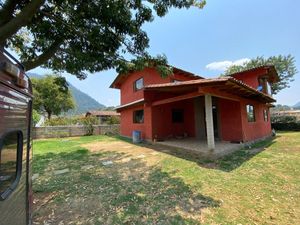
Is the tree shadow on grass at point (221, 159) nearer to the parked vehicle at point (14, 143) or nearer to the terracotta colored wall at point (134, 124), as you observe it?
the terracotta colored wall at point (134, 124)

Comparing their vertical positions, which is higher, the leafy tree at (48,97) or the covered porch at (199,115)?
the leafy tree at (48,97)

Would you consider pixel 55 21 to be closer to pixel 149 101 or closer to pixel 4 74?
pixel 4 74

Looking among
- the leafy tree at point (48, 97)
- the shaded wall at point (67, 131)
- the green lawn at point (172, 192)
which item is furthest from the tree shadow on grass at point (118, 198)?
the leafy tree at point (48, 97)

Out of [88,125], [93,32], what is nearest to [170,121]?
[93,32]

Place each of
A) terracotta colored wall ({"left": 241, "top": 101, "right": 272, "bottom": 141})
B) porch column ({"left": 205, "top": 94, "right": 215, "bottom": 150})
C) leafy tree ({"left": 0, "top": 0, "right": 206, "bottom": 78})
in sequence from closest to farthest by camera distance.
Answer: leafy tree ({"left": 0, "top": 0, "right": 206, "bottom": 78}) → porch column ({"left": 205, "top": 94, "right": 215, "bottom": 150}) → terracotta colored wall ({"left": 241, "top": 101, "right": 272, "bottom": 141})

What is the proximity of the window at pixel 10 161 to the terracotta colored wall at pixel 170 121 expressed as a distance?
33.7 ft

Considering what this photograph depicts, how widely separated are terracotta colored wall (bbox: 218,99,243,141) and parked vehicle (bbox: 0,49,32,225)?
1028cm

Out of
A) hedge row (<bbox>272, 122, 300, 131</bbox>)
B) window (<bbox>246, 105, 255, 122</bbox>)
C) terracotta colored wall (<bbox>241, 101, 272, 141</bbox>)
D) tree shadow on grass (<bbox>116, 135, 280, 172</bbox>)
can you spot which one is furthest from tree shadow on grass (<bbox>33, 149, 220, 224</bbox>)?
hedge row (<bbox>272, 122, 300, 131</bbox>)

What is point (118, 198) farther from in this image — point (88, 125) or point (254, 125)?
point (88, 125)

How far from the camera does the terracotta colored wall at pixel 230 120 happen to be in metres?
10.4

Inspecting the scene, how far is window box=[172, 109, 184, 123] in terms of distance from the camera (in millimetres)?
13369

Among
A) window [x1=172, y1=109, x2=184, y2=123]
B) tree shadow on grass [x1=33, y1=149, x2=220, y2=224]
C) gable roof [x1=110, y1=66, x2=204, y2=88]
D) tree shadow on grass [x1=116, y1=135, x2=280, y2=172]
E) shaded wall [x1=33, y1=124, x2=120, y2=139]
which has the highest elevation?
gable roof [x1=110, y1=66, x2=204, y2=88]

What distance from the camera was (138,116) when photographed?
1467 cm

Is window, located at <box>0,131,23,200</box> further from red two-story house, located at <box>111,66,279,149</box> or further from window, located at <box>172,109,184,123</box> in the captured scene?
window, located at <box>172,109,184,123</box>
